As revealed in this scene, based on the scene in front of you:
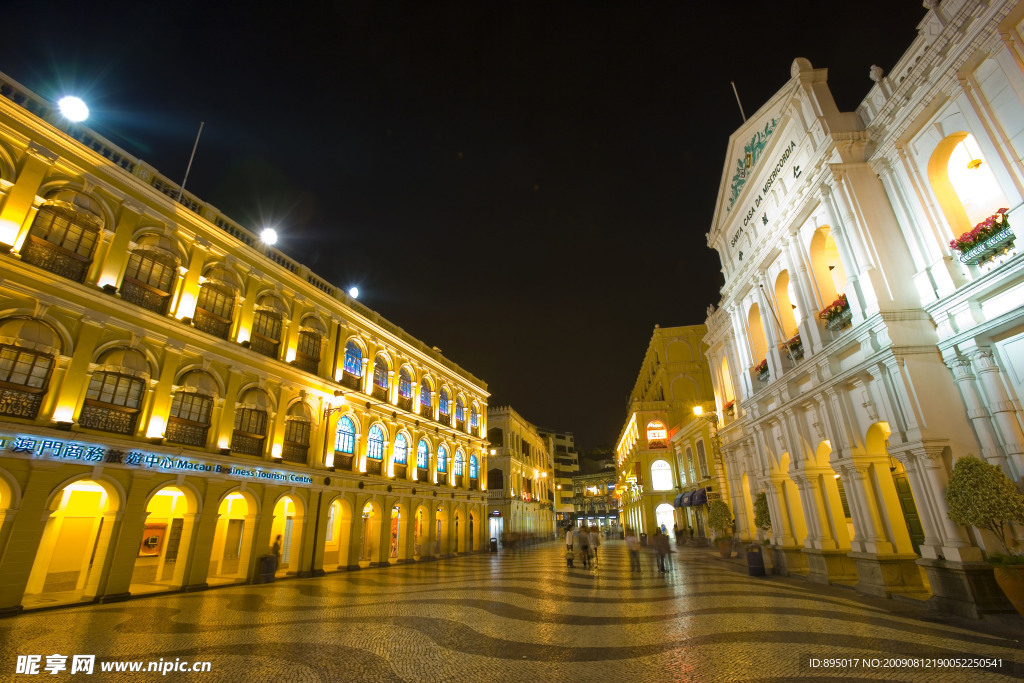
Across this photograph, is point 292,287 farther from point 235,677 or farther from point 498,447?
point 498,447

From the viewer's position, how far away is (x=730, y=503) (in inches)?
917

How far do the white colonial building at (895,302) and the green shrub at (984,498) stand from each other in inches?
18.2

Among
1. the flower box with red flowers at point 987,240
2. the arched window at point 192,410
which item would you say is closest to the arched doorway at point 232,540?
the arched window at point 192,410

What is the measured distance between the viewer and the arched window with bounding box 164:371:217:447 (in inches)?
594

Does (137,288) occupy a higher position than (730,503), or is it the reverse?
(137,288)

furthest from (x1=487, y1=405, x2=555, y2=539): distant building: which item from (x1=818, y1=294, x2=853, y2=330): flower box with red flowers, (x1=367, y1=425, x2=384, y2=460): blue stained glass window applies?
(x1=818, y1=294, x2=853, y2=330): flower box with red flowers

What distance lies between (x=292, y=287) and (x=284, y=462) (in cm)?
769

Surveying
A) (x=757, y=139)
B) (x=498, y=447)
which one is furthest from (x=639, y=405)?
(x=757, y=139)

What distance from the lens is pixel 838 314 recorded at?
Answer: 12461 millimetres

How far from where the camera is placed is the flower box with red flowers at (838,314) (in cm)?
1210

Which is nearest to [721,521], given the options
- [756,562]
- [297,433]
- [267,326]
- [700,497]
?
[700,497]

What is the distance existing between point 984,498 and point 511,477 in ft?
123

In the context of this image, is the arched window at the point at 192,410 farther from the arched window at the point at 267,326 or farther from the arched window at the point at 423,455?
the arched window at the point at 423,455

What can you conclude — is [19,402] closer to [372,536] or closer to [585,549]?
[372,536]
